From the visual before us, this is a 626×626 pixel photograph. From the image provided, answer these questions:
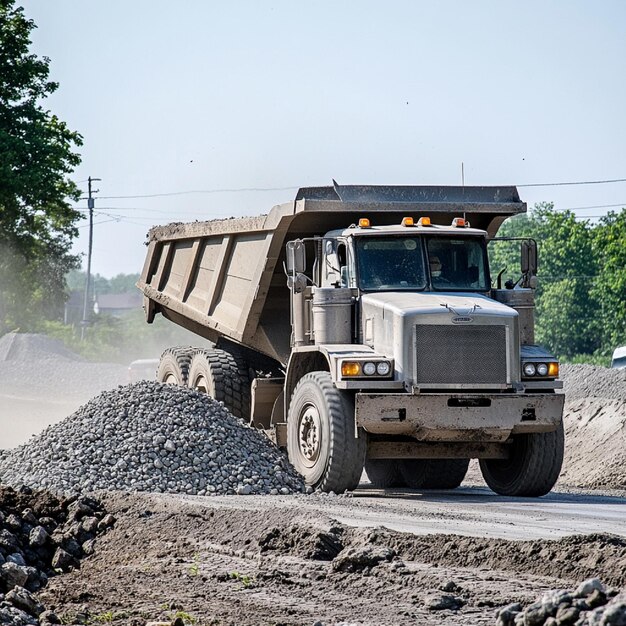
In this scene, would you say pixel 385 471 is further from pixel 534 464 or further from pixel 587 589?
pixel 587 589

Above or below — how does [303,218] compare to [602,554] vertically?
above

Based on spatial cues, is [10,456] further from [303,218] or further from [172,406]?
[303,218]

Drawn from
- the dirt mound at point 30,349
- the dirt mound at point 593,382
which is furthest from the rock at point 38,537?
the dirt mound at point 30,349

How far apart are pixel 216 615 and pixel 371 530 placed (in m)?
2.23

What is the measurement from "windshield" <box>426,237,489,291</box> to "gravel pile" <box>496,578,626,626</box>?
297 inches

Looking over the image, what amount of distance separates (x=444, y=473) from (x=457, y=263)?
119 inches

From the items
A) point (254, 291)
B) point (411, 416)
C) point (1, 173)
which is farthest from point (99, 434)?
point (1, 173)

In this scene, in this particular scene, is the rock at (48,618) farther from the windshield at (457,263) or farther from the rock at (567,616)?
the windshield at (457,263)

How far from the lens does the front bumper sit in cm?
1277

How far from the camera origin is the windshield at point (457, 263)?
13984 mm

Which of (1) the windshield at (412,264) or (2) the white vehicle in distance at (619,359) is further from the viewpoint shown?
(2) the white vehicle in distance at (619,359)

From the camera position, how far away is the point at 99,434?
14414mm

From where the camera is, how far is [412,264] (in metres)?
13.9

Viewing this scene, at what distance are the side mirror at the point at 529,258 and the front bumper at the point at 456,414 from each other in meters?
1.87
